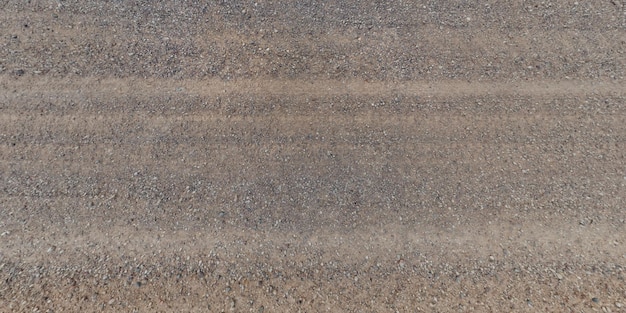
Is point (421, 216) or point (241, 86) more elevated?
point (241, 86)

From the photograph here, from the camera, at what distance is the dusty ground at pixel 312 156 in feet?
15.0

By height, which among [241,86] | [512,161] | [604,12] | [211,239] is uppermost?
[604,12]

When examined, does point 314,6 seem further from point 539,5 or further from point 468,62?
point 539,5

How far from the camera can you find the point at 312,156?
17.5 feet

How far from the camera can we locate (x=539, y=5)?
21.7 ft

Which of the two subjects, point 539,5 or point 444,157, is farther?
point 539,5

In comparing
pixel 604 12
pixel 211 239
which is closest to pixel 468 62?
pixel 604 12

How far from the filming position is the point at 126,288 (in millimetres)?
4512

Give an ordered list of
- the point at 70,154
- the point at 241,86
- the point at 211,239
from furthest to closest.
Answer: the point at 241,86 → the point at 70,154 → the point at 211,239

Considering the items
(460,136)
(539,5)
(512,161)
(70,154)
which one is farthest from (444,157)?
(70,154)

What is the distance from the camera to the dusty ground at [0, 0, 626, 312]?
4.57 m

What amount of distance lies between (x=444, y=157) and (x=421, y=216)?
33.9 inches

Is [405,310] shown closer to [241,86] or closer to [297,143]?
[297,143]

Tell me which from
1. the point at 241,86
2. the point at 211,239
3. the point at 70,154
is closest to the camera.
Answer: the point at 211,239
